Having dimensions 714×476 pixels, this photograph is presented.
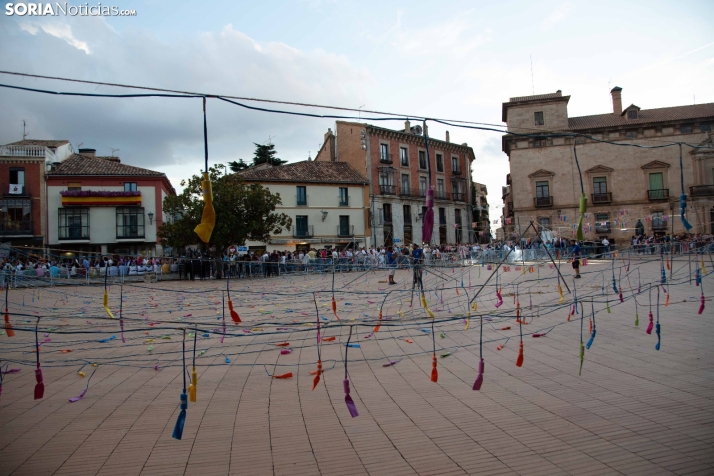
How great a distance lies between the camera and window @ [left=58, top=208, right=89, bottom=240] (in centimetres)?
3089

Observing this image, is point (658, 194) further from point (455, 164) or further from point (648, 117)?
point (455, 164)

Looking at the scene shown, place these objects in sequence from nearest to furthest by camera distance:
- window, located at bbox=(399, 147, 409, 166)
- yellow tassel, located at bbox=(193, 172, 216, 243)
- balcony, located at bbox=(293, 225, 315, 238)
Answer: yellow tassel, located at bbox=(193, 172, 216, 243) < balcony, located at bbox=(293, 225, 315, 238) < window, located at bbox=(399, 147, 409, 166)

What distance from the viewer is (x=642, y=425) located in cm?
446

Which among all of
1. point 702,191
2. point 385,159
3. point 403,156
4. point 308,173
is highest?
point 403,156

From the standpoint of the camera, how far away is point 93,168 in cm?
3206

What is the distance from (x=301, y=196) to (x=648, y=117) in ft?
89.2

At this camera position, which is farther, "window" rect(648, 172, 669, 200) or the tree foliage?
"window" rect(648, 172, 669, 200)

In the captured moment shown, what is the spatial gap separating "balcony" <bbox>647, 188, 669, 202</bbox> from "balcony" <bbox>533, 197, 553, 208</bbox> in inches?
272

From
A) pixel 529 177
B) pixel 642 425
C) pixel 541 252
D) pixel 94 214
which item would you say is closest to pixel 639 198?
pixel 529 177

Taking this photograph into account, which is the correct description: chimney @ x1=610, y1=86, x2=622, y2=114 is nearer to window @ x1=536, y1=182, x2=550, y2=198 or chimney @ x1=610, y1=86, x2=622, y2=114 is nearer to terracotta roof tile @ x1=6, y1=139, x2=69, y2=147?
window @ x1=536, y1=182, x2=550, y2=198

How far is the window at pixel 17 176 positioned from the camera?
29594 millimetres

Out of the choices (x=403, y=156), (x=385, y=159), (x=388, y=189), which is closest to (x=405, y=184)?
(x=388, y=189)

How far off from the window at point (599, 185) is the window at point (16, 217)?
3980cm

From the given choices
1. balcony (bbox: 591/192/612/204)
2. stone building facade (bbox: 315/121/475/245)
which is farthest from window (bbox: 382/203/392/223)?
balcony (bbox: 591/192/612/204)
